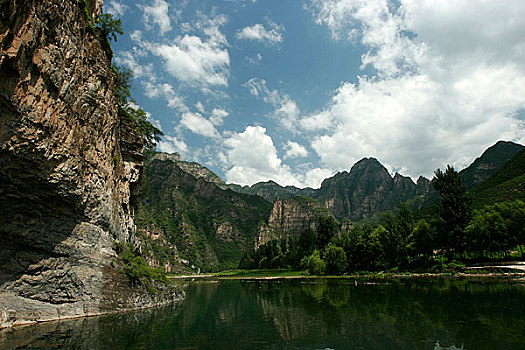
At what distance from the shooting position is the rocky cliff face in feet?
54.4

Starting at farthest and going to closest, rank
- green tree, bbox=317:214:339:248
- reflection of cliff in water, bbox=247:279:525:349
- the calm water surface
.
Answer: green tree, bbox=317:214:339:248 → the calm water surface → reflection of cliff in water, bbox=247:279:525:349

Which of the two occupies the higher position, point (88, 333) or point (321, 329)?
point (88, 333)

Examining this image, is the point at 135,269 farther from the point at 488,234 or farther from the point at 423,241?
the point at 423,241

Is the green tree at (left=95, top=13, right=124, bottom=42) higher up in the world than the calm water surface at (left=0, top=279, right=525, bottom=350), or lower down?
higher up

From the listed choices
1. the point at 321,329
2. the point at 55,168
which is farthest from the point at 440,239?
the point at 55,168

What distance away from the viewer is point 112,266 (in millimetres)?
27547

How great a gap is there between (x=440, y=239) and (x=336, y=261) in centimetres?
2658

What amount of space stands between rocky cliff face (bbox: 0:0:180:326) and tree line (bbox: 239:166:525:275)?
60.3m

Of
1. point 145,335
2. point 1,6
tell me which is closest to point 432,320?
point 145,335

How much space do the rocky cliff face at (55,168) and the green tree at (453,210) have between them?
60.8 metres

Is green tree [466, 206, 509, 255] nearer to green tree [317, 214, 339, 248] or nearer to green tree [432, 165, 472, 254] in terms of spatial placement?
green tree [432, 165, 472, 254]

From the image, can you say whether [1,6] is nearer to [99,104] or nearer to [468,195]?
[99,104]

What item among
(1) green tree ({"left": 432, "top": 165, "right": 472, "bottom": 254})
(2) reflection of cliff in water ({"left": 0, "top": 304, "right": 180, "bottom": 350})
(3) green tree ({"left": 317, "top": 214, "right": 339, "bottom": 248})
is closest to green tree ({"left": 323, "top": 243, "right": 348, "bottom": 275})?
(3) green tree ({"left": 317, "top": 214, "right": 339, "bottom": 248})

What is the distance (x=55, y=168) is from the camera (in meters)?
20.5
